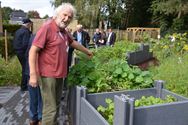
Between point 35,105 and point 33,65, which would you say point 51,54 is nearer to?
point 33,65

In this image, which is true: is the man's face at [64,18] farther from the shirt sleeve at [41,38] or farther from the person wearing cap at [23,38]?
the person wearing cap at [23,38]

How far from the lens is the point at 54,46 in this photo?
4.16 m

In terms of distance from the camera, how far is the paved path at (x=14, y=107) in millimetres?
5941

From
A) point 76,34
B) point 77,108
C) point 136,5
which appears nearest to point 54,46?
point 77,108

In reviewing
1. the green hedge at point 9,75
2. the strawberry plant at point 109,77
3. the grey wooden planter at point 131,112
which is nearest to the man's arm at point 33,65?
the grey wooden planter at point 131,112

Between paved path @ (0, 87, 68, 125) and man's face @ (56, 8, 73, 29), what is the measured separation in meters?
2.08

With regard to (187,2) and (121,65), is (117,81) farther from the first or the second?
(187,2)

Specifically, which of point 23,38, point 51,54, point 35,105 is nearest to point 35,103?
point 35,105

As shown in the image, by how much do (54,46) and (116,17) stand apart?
132 feet

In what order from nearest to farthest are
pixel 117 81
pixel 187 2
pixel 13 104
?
pixel 117 81, pixel 13 104, pixel 187 2

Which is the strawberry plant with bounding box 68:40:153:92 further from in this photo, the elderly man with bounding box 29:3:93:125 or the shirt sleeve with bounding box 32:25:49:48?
the shirt sleeve with bounding box 32:25:49:48

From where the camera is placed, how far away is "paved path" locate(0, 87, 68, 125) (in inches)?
234

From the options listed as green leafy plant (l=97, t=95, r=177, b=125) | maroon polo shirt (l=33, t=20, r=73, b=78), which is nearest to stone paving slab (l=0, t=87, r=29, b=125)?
maroon polo shirt (l=33, t=20, r=73, b=78)

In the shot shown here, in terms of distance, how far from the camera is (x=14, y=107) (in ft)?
23.1
